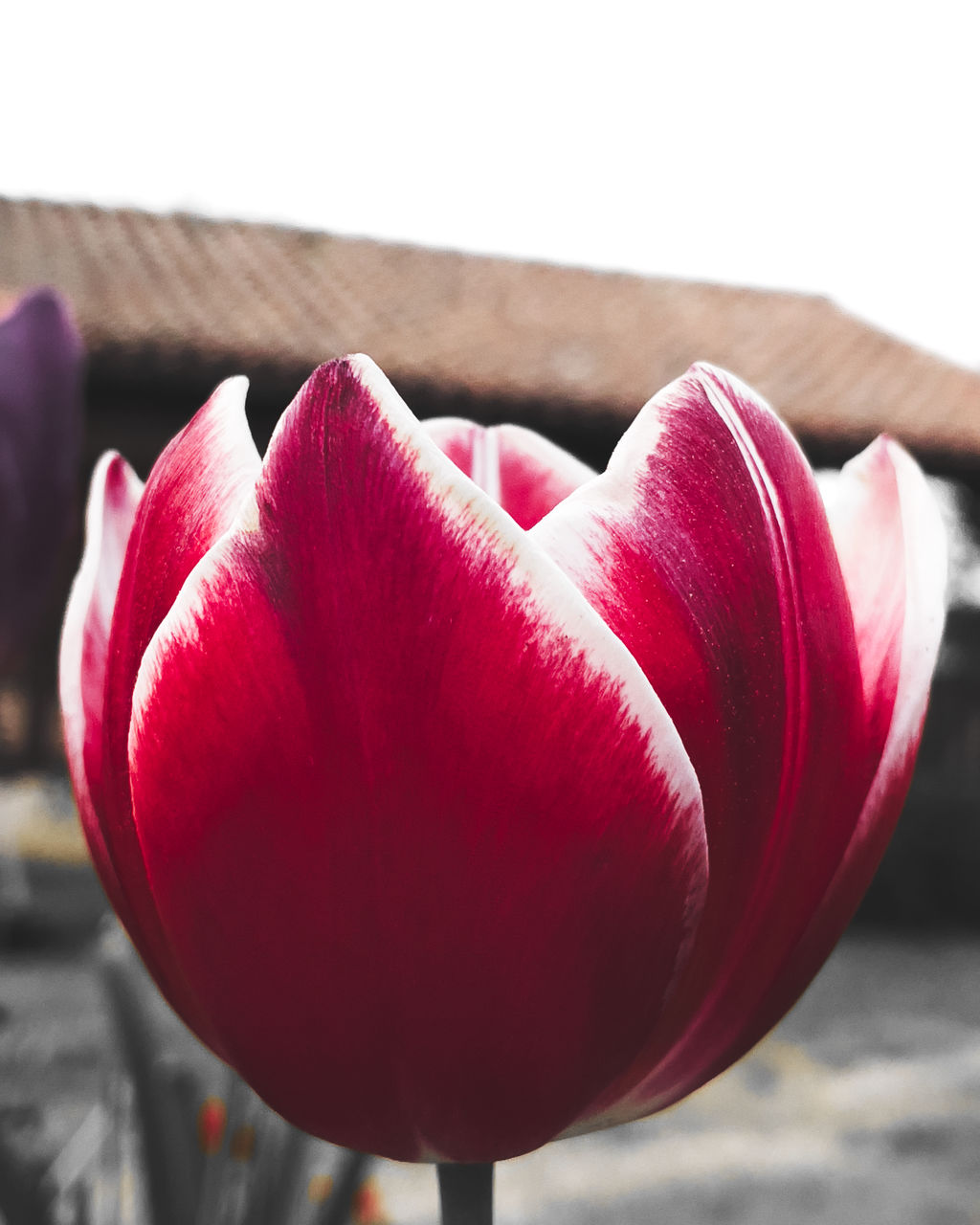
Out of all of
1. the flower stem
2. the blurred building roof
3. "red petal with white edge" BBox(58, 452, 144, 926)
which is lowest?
the blurred building roof

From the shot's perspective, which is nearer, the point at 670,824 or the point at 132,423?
the point at 670,824

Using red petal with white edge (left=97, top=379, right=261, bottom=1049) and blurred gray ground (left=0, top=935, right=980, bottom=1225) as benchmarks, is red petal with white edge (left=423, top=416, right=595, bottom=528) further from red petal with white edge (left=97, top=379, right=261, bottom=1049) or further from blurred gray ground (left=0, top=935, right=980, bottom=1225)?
blurred gray ground (left=0, top=935, right=980, bottom=1225)

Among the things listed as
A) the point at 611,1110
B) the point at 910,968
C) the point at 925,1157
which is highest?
the point at 611,1110

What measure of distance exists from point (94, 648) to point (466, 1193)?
0.45ft

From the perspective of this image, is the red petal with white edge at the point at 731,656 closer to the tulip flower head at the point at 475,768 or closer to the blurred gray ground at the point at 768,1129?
the tulip flower head at the point at 475,768

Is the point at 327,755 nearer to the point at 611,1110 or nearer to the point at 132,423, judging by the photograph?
the point at 611,1110

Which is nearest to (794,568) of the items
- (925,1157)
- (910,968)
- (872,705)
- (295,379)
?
(872,705)

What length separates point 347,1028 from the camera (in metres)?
0.20

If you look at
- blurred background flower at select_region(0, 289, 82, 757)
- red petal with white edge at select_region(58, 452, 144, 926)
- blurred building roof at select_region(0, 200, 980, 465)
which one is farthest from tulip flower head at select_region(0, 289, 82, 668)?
blurred building roof at select_region(0, 200, 980, 465)

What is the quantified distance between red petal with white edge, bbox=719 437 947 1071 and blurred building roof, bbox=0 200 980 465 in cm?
476

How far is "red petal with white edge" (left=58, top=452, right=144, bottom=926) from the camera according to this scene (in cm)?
24

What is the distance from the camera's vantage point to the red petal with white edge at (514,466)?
1.02ft

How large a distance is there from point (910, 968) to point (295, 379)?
13.1 feet

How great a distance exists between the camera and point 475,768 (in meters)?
0.19
